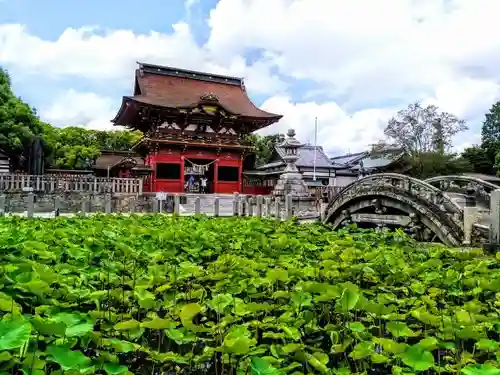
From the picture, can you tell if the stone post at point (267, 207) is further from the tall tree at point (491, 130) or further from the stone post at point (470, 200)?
the tall tree at point (491, 130)

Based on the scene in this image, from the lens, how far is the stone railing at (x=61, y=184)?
2105cm

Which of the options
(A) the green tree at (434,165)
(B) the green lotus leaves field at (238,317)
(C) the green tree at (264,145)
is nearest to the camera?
(B) the green lotus leaves field at (238,317)

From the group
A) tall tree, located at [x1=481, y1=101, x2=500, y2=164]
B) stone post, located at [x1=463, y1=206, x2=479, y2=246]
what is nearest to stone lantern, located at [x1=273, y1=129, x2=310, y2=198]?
stone post, located at [x1=463, y1=206, x2=479, y2=246]

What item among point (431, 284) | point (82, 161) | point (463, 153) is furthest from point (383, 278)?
point (463, 153)

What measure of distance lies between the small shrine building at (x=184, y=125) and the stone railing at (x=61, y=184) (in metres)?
4.69

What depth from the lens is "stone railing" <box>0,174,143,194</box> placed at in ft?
69.1

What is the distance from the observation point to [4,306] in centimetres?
171

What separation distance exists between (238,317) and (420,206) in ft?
35.3

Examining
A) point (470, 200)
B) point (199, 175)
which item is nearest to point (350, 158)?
point (199, 175)

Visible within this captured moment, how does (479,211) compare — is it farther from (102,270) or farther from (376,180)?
(102,270)

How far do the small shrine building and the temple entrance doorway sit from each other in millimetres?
73

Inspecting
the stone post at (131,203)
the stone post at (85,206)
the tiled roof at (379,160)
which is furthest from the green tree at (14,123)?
the tiled roof at (379,160)

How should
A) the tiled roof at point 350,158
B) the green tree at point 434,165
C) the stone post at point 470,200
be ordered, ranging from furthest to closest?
the tiled roof at point 350,158 < the green tree at point 434,165 < the stone post at point 470,200

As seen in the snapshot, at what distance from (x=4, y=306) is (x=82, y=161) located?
43.5m
